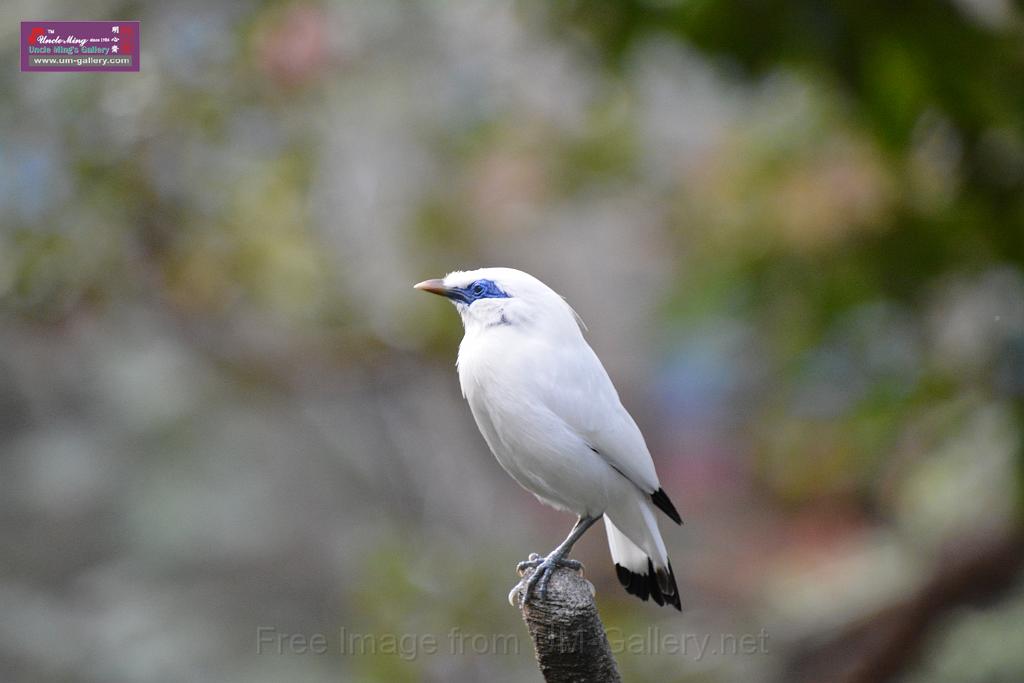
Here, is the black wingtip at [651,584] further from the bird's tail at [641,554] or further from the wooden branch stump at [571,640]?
the wooden branch stump at [571,640]

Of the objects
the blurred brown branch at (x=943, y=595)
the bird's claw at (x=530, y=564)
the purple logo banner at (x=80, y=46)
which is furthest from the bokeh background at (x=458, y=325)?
the bird's claw at (x=530, y=564)

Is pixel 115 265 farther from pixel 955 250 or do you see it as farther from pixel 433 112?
pixel 955 250

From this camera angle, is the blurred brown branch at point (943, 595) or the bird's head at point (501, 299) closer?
the bird's head at point (501, 299)

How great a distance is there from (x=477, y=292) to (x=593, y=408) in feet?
1.11

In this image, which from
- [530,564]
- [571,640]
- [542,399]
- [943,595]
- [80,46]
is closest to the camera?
[571,640]

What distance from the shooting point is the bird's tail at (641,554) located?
8.36ft

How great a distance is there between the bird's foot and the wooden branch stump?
27 mm

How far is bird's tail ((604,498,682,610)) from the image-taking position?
2.55 meters

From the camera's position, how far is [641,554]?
8.79ft

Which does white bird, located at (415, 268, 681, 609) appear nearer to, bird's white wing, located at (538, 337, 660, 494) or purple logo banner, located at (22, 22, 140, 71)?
bird's white wing, located at (538, 337, 660, 494)

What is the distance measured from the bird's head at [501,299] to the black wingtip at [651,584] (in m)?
0.66

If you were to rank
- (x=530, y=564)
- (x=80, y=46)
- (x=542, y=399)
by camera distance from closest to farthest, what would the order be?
1. (x=542, y=399)
2. (x=530, y=564)
3. (x=80, y=46)

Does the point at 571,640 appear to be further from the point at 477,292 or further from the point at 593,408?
the point at 477,292

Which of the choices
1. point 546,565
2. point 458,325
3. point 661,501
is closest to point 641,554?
point 661,501
